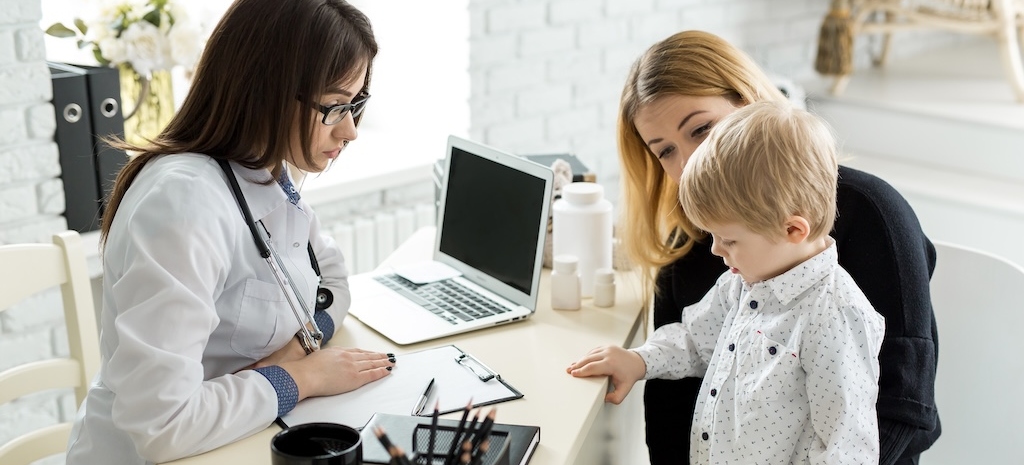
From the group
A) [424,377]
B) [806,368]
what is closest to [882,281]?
[806,368]

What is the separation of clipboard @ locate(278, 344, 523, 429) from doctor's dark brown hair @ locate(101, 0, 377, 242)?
0.33m

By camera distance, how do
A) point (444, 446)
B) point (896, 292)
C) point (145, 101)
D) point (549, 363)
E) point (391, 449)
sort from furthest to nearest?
→ point (145, 101)
point (549, 363)
point (896, 292)
point (444, 446)
point (391, 449)

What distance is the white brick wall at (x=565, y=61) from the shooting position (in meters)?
2.81

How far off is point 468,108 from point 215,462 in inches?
68.0

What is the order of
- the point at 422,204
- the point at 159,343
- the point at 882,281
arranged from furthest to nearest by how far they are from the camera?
the point at 422,204, the point at 882,281, the point at 159,343

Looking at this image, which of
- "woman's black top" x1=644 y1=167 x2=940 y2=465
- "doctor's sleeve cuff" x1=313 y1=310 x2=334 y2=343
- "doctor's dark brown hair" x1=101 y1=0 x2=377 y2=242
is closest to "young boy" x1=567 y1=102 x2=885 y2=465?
"woman's black top" x1=644 y1=167 x2=940 y2=465

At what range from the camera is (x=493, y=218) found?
173cm

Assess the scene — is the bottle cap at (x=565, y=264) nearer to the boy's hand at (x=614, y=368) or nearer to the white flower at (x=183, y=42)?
the boy's hand at (x=614, y=368)

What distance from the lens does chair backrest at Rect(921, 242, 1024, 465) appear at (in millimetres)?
1606

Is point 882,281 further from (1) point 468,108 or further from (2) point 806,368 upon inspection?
(1) point 468,108

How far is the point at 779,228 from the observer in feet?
3.99

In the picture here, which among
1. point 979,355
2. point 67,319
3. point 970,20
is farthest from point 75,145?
point 970,20

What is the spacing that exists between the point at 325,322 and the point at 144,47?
3.12ft

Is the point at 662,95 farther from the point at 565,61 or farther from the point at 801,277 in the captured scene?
the point at 565,61
